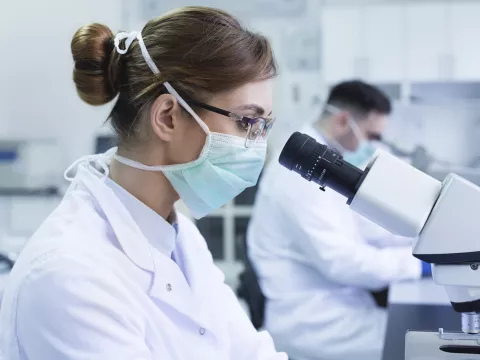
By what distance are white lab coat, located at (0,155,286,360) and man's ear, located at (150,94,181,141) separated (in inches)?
5.0

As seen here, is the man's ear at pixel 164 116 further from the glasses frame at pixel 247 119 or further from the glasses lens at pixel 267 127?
the glasses lens at pixel 267 127

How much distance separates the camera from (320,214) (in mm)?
1986

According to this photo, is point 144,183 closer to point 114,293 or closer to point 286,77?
point 114,293

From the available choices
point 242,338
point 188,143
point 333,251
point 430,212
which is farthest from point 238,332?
point 333,251

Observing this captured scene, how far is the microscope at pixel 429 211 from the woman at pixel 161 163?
0.24 meters

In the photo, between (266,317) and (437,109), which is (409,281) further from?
(437,109)

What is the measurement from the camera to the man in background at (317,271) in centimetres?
193

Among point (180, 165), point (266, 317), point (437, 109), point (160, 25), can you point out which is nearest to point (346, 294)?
point (266, 317)

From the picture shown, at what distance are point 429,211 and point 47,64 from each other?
12.7 ft

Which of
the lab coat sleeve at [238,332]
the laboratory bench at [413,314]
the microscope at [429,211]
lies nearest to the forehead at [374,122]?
the laboratory bench at [413,314]

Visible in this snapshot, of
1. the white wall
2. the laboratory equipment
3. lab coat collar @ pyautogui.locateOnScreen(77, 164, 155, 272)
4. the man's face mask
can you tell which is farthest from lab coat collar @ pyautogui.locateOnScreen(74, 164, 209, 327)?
the white wall

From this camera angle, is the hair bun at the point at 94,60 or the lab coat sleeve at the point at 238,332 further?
the lab coat sleeve at the point at 238,332

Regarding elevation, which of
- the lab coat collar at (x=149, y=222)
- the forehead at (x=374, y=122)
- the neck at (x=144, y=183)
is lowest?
the forehead at (x=374, y=122)

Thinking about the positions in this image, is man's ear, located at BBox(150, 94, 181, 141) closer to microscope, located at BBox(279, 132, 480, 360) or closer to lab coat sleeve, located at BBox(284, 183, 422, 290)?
microscope, located at BBox(279, 132, 480, 360)
